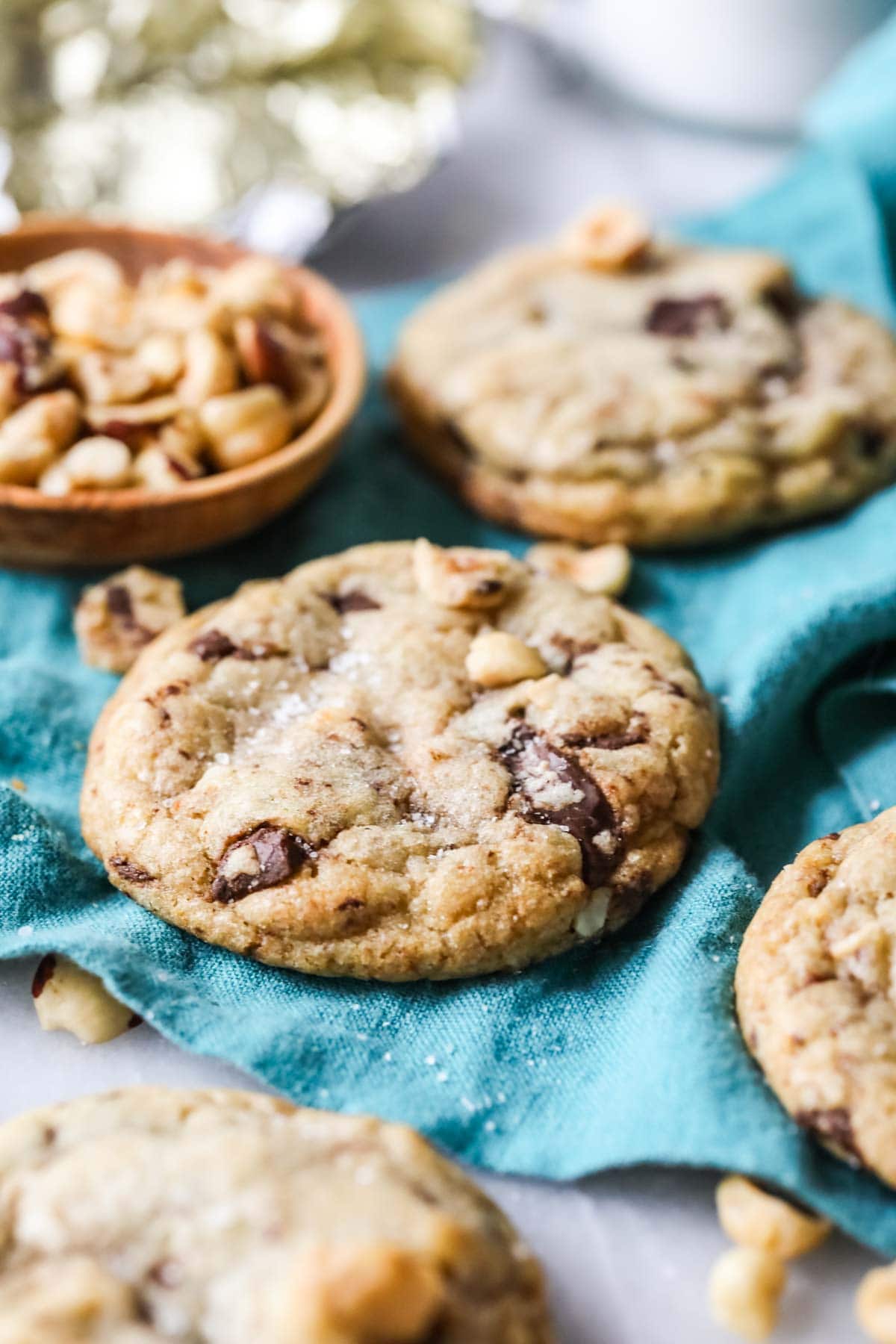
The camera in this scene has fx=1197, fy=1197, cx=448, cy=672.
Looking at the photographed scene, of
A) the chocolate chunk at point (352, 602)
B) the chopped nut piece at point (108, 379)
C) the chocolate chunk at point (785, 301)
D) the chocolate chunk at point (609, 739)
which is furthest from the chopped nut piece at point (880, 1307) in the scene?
the chocolate chunk at point (785, 301)

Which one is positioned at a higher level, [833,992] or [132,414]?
[833,992]

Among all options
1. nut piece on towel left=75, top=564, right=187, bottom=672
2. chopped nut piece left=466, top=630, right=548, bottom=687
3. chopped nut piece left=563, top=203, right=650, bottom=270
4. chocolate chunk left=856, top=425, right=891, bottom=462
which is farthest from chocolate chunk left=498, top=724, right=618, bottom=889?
chopped nut piece left=563, top=203, right=650, bottom=270

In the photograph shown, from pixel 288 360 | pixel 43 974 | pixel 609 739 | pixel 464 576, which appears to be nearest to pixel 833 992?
pixel 609 739

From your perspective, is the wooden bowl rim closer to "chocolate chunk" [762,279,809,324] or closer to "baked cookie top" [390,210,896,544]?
"baked cookie top" [390,210,896,544]

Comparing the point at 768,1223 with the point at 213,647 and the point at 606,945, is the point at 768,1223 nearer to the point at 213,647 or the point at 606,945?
the point at 606,945

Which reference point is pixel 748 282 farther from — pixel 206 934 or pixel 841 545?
pixel 206 934

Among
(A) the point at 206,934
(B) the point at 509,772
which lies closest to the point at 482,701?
(B) the point at 509,772

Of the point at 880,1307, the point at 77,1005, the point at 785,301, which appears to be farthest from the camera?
the point at 785,301

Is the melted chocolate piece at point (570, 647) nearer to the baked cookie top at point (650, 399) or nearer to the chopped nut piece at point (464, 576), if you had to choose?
the chopped nut piece at point (464, 576)
